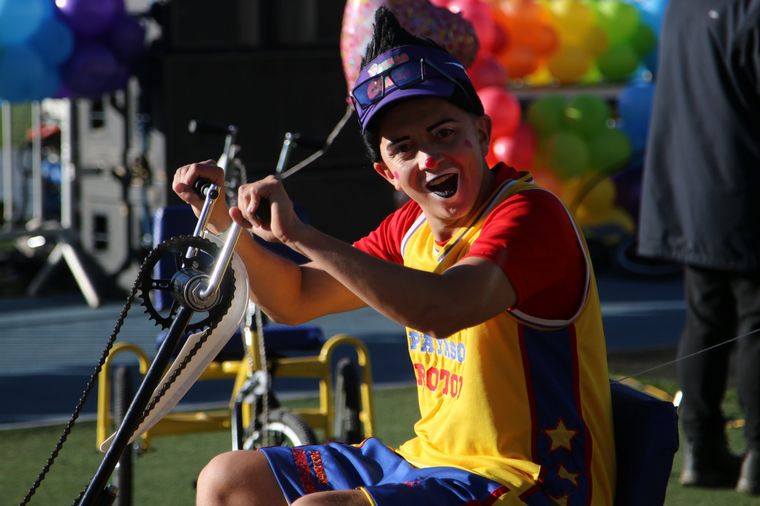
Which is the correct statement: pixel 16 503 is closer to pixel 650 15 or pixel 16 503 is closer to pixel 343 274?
pixel 343 274

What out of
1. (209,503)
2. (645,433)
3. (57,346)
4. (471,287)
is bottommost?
(57,346)

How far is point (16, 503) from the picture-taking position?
180 inches

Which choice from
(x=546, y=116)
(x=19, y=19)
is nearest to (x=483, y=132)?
(x=19, y=19)

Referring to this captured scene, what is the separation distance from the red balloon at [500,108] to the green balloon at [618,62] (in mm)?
2257

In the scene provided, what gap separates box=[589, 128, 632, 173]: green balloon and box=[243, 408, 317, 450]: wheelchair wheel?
5.74m

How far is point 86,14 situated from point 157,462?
4.22 meters

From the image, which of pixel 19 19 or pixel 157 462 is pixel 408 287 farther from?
pixel 19 19

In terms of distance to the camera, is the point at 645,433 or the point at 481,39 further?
the point at 481,39

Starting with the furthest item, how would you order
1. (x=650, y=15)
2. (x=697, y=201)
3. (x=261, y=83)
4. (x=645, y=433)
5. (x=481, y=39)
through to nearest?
1. (x=650, y=15)
2. (x=261, y=83)
3. (x=481, y=39)
4. (x=697, y=201)
5. (x=645, y=433)

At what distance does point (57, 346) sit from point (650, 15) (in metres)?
5.96

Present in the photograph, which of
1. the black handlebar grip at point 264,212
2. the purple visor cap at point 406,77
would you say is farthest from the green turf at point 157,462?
the black handlebar grip at point 264,212

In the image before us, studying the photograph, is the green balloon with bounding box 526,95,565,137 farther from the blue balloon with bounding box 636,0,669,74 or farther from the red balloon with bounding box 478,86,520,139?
the blue balloon with bounding box 636,0,669,74

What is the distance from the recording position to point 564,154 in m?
9.34

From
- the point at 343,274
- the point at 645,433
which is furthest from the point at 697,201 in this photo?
the point at 343,274
